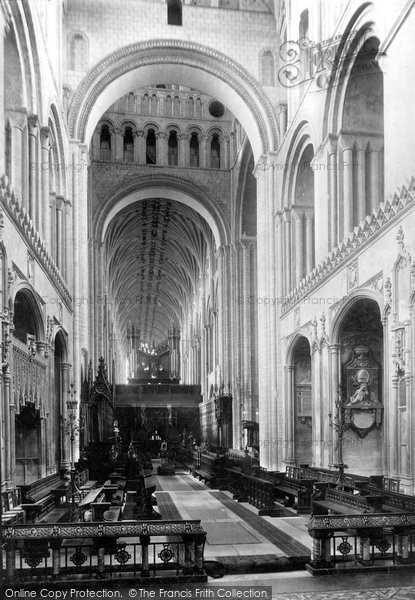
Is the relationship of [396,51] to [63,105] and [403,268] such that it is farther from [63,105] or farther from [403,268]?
[63,105]

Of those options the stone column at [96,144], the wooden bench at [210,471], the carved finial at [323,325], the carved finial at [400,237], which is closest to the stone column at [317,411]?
the carved finial at [323,325]

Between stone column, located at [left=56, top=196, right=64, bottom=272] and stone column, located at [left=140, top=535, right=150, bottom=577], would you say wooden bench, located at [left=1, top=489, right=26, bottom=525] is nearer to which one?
stone column, located at [left=140, top=535, right=150, bottom=577]

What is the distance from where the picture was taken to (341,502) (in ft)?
37.7

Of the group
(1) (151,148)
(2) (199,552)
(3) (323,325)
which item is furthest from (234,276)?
(2) (199,552)

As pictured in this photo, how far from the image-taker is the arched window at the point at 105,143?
31000mm

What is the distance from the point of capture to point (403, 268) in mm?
11531

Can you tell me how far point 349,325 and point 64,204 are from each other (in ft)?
28.3

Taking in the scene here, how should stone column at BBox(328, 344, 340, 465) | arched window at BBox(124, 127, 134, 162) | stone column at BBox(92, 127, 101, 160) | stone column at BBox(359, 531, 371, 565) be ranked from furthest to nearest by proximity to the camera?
1. arched window at BBox(124, 127, 134, 162)
2. stone column at BBox(92, 127, 101, 160)
3. stone column at BBox(328, 344, 340, 465)
4. stone column at BBox(359, 531, 371, 565)

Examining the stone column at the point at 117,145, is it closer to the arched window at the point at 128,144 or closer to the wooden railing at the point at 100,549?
the arched window at the point at 128,144

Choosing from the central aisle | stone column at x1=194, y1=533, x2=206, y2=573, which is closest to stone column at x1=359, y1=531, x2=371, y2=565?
the central aisle

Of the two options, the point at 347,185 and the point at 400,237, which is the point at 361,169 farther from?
the point at 400,237

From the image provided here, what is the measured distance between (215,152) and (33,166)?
19188 mm

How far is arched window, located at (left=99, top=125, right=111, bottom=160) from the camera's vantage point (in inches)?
1220

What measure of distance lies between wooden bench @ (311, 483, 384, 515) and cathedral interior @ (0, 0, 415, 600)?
0.05 meters
